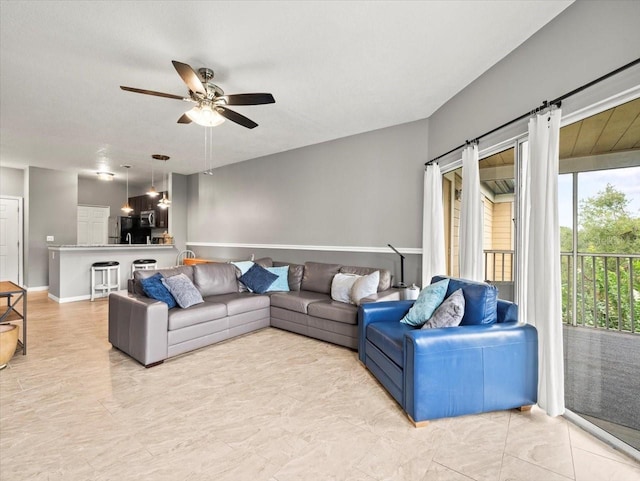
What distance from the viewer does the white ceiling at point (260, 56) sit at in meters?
2.28

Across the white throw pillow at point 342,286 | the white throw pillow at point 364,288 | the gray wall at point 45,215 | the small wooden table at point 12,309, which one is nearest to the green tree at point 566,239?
the white throw pillow at point 364,288

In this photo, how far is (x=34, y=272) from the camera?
284 inches

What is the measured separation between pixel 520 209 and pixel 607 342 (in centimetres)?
116

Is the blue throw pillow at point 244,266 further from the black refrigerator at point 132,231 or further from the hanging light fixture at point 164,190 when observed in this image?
the black refrigerator at point 132,231

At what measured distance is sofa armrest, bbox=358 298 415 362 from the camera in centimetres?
308

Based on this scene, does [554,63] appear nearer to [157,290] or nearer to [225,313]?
[225,313]

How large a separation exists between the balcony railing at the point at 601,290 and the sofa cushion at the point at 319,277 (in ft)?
8.89

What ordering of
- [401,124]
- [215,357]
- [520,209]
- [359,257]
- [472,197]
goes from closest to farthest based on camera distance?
1. [520,209]
2. [472,197]
3. [215,357]
4. [401,124]
5. [359,257]

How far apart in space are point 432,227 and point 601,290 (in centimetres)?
194

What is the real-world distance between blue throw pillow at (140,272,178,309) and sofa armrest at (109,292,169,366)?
10 centimetres

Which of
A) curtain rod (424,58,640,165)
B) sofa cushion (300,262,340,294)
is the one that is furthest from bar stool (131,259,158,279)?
curtain rod (424,58,640,165)

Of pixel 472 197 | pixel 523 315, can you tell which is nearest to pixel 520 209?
pixel 472 197

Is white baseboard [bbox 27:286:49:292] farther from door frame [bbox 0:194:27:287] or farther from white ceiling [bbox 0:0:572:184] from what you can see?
white ceiling [bbox 0:0:572:184]

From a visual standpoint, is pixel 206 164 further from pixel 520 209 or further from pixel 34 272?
pixel 520 209
